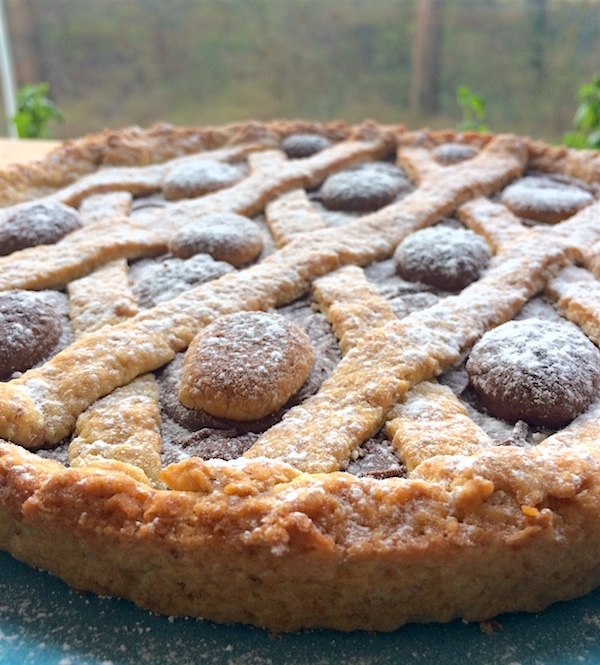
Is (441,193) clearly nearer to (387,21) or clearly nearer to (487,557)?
(487,557)

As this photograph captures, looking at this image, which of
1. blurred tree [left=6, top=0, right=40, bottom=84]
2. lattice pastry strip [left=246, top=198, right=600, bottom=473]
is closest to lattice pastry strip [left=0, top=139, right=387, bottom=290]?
lattice pastry strip [left=246, top=198, right=600, bottom=473]

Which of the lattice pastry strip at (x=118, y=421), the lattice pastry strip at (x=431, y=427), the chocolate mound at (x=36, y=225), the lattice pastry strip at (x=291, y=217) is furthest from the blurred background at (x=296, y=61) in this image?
the lattice pastry strip at (x=431, y=427)

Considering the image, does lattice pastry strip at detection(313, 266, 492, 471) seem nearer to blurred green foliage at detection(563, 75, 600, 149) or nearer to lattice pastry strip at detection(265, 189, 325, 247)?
lattice pastry strip at detection(265, 189, 325, 247)

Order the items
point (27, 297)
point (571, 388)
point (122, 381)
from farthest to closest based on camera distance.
Result: point (27, 297), point (122, 381), point (571, 388)

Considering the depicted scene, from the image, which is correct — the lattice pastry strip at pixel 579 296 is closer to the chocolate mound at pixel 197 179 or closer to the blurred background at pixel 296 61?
the chocolate mound at pixel 197 179

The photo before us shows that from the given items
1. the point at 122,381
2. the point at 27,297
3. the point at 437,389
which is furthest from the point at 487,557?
the point at 27,297

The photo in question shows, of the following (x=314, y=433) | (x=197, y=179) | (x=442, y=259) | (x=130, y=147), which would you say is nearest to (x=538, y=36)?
(x=130, y=147)
